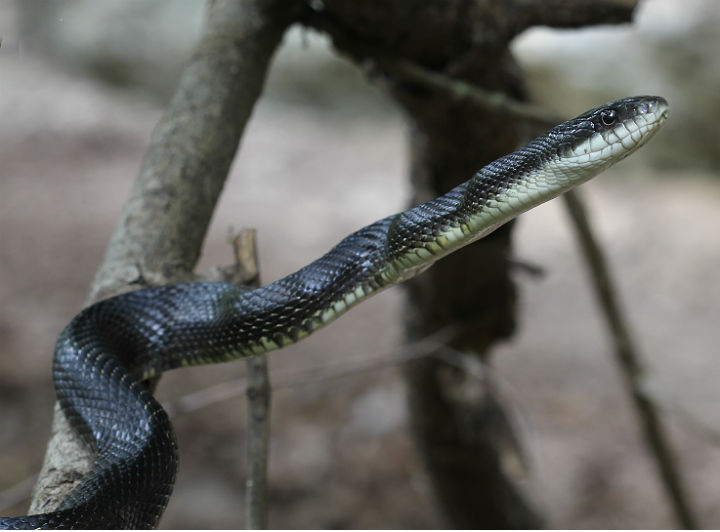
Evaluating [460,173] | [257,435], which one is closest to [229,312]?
[257,435]

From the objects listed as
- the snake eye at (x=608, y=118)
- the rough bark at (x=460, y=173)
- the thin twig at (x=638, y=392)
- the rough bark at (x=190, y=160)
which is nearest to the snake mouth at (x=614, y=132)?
the snake eye at (x=608, y=118)

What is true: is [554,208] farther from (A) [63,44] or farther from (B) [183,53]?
(A) [63,44]

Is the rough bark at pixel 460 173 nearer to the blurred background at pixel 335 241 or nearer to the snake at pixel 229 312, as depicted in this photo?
the blurred background at pixel 335 241

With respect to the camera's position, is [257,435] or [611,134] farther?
[257,435]

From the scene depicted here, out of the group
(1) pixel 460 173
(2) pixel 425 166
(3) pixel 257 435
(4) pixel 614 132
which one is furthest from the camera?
(2) pixel 425 166

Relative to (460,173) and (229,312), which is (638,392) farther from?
(229,312)

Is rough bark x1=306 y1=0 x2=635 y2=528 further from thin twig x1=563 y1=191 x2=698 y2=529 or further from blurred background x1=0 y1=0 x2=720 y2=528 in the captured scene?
thin twig x1=563 y1=191 x2=698 y2=529

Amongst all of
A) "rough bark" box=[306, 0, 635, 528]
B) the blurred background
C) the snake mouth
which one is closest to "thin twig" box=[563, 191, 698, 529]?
the blurred background
